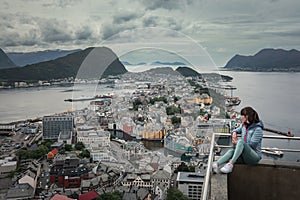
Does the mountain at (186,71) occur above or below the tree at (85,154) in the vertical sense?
above

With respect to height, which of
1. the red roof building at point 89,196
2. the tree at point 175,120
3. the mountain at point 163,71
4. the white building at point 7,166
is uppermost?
the mountain at point 163,71

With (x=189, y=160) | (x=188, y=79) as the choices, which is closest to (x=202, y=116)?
(x=188, y=79)

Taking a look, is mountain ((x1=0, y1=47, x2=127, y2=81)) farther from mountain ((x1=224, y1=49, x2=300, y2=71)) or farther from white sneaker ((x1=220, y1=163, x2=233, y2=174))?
white sneaker ((x1=220, y1=163, x2=233, y2=174))

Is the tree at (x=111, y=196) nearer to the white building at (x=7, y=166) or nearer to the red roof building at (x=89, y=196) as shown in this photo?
the red roof building at (x=89, y=196)

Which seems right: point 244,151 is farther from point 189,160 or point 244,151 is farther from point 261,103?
point 261,103

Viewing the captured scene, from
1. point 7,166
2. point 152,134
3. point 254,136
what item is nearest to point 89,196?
point 152,134

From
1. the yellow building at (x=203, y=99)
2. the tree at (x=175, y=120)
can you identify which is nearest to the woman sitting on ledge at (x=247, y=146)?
the tree at (x=175, y=120)

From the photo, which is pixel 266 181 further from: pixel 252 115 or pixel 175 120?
pixel 175 120
